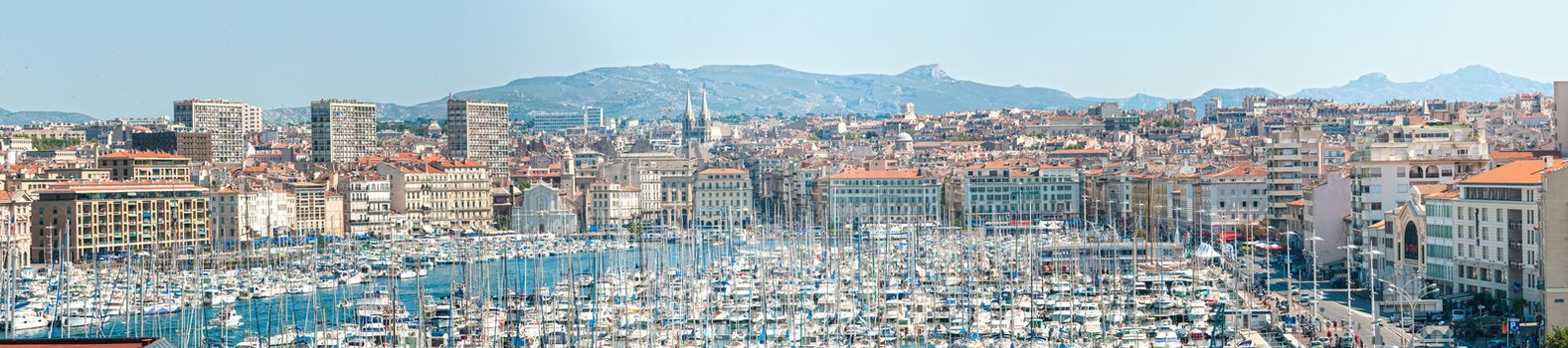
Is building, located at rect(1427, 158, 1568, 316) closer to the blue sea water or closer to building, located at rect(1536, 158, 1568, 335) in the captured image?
building, located at rect(1536, 158, 1568, 335)

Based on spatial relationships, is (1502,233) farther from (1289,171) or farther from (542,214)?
(542,214)

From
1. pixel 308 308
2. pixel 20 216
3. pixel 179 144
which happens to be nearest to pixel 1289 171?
pixel 308 308

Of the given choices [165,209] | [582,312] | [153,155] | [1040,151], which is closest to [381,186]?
[153,155]

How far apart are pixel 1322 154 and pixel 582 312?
22.9m

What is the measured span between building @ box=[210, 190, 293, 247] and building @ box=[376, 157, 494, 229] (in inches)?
306

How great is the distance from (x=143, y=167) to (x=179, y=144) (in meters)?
24.7

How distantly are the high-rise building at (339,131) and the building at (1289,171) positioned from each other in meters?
63.3

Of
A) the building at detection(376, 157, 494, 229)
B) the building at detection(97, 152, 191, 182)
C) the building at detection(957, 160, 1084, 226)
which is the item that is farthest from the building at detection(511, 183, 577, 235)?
the building at detection(957, 160, 1084, 226)

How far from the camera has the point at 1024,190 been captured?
73938 millimetres

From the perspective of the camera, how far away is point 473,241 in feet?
214

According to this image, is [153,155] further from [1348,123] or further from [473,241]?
[1348,123]

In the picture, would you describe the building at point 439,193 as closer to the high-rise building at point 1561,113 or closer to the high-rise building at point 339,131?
the high-rise building at point 339,131

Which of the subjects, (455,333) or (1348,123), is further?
(1348,123)

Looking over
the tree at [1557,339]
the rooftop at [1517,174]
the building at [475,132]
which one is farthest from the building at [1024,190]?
the building at [475,132]
